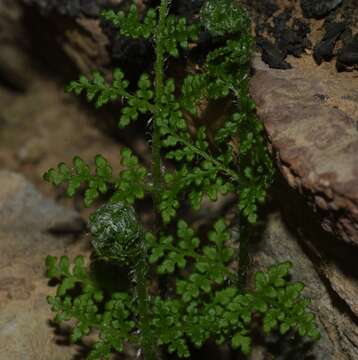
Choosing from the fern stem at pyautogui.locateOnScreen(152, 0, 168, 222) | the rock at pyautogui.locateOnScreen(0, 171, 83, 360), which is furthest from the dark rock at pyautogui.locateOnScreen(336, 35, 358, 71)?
the rock at pyautogui.locateOnScreen(0, 171, 83, 360)

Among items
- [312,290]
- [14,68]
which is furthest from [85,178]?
[14,68]

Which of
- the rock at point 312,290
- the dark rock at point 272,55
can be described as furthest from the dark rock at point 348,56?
the rock at point 312,290

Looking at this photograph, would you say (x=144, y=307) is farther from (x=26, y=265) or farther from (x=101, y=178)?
(x=26, y=265)

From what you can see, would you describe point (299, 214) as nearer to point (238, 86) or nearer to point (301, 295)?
point (301, 295)

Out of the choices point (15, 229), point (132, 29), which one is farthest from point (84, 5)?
point (15, 229)

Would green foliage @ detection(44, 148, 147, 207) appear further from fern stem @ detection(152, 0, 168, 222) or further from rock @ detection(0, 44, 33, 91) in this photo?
rock @ detection(0, 44, 33, 91)

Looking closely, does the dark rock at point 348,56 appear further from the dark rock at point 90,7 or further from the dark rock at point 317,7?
the dark rock at point 90,7

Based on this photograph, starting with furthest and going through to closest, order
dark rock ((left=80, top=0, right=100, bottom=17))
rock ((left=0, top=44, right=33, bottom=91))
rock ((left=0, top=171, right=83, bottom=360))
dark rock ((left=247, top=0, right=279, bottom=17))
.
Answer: rock ((left=0, top=44, right=33, bottom=91)), dark rock ((left=80, top=0, right=100, bottom=17)), dark rock ((left=247, top=0, right=279, bottom=17)), rock ((left=0, top=171, right=83, bottom=360))
